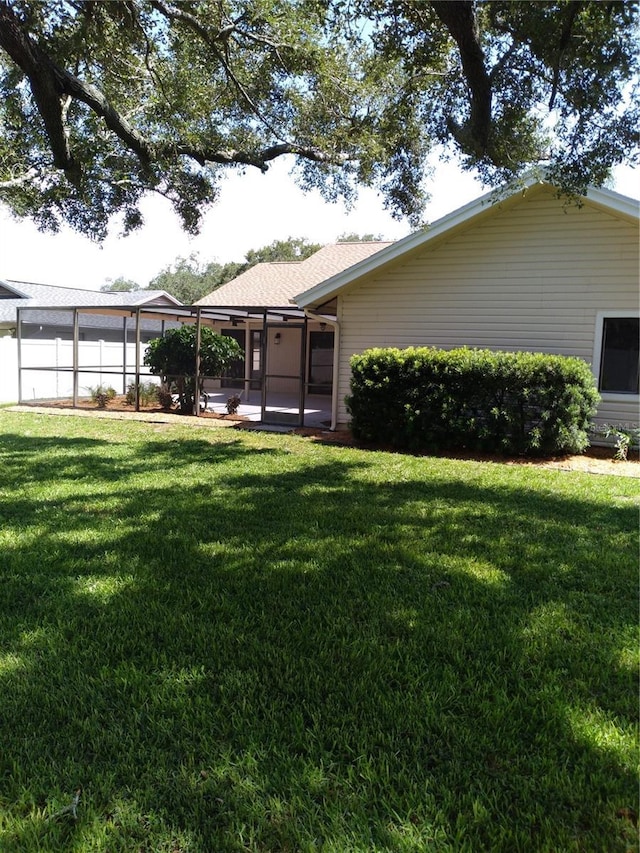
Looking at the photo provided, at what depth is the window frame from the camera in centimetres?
977

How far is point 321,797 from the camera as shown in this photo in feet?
6.66

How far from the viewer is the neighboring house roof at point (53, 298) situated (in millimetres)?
24625

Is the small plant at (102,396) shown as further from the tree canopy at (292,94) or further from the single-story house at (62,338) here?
the tree canopy at (292,94)

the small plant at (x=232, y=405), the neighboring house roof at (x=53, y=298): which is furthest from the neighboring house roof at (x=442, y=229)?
the neighboring house roof at (x=53, y=298)

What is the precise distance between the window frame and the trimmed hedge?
27.7 inches

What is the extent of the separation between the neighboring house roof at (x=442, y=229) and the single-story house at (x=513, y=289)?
21 mm

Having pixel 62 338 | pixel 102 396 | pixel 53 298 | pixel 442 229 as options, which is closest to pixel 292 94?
pixel 442 229

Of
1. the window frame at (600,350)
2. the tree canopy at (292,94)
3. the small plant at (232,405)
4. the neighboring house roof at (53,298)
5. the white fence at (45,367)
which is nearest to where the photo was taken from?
the tree canopy at (292,94)

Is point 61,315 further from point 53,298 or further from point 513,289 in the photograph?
point 513,289

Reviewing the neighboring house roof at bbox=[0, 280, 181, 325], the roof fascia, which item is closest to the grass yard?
the roof fascia

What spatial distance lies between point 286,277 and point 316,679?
65.5 feet

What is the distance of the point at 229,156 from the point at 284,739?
26.4ft

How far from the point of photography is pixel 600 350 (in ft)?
32.7

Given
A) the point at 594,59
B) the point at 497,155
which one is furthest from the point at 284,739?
the point at 497,155
